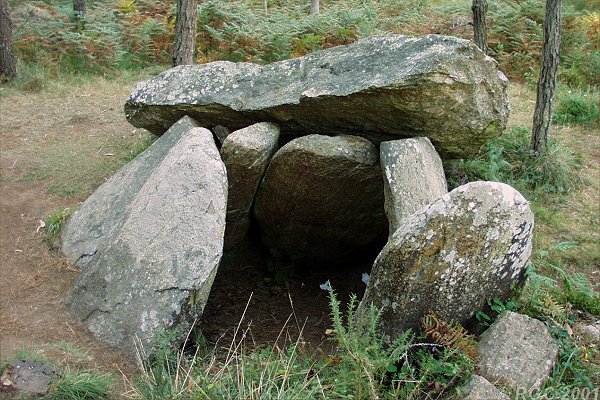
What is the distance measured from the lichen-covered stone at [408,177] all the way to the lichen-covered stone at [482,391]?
4.38ft

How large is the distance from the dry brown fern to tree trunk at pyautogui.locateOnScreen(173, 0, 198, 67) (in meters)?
4.99

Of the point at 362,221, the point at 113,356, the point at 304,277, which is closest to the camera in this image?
the point at 113,356

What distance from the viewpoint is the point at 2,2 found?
32.2 ft

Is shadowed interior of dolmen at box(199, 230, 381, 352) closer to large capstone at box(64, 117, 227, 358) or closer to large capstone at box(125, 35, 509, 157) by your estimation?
large capstone at box(64, 117, 227, 358)

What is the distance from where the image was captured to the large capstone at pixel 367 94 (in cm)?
517

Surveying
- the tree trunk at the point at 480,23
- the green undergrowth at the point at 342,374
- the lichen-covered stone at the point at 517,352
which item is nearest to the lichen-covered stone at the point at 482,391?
the green undergrowth at the point at 342,374

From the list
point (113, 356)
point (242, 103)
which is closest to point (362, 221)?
point (242, 103)

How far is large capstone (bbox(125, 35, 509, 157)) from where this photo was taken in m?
5.17

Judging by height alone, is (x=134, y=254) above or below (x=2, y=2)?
below

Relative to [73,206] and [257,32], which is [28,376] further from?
[257,32]

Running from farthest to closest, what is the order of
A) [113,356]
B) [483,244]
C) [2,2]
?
1. [2,2]
2. [113,356]
3. [483,244]

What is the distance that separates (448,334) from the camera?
3996mm

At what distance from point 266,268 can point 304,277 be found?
1.17 ft

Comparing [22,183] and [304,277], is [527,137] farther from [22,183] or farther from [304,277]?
[22,183]
